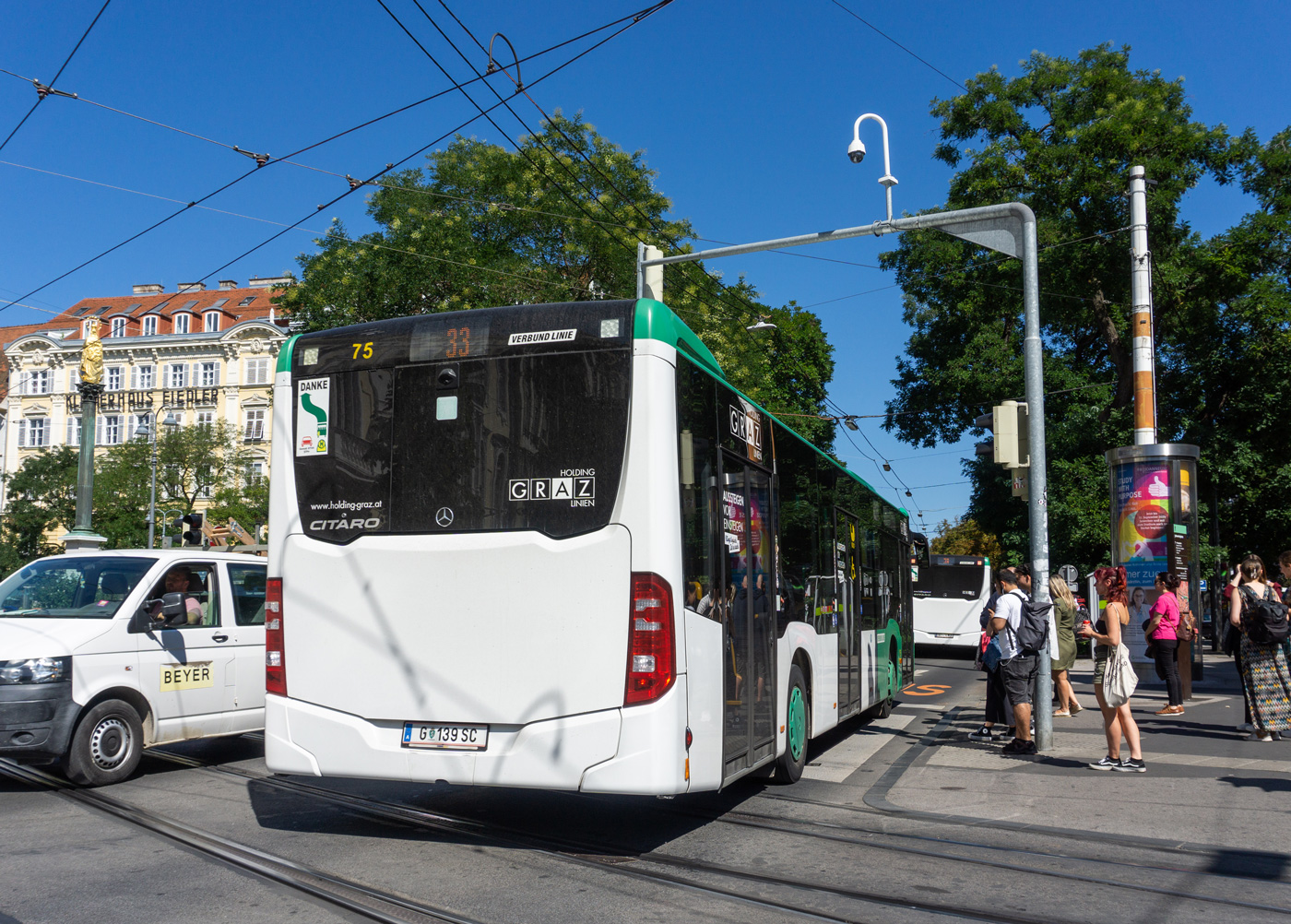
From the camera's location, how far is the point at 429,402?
257 inches

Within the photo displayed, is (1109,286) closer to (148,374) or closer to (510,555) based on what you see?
(510,555)

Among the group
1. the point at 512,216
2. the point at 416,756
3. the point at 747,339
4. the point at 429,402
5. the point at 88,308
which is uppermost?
the point at 88,308

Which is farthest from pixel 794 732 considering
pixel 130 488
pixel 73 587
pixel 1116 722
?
pixel 130 488

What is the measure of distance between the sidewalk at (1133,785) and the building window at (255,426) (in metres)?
57.3

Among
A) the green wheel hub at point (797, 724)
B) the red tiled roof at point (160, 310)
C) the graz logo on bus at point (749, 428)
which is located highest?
the red tiled roof at point (160, 310)

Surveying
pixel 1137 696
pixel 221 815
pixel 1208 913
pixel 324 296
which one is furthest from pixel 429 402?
pixel 324 296

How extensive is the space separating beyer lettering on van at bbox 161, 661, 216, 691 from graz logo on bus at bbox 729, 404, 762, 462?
4.99 metres

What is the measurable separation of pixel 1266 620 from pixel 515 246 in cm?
2201

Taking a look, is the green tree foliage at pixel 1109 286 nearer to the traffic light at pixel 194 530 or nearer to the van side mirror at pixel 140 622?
the traffic light at pixel 194 530

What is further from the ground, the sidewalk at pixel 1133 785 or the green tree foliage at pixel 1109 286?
the green tree foliage at pixel 1109 286

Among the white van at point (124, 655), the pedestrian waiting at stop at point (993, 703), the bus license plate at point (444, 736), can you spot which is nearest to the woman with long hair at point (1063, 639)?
the pedestrian waiting at stop at point (993, 703)

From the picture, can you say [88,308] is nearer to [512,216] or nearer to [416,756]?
[512,216]

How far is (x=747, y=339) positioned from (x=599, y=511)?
24.1 metres

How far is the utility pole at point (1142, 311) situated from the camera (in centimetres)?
1794
